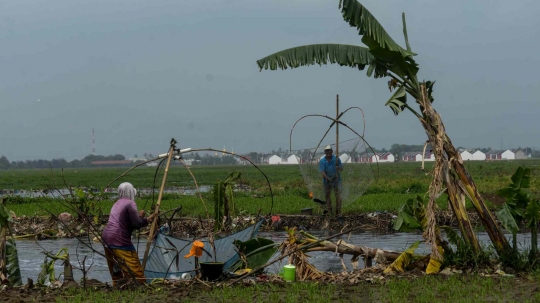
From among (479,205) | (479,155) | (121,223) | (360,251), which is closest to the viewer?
(121,223)

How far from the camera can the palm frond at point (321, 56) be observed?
30.7ft

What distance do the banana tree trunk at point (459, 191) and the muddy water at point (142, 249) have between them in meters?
1.03

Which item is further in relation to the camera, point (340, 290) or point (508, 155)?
point (508, 155)

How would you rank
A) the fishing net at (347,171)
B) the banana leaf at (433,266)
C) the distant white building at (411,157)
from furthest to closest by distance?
the distant white building at (411,157)
the fishing net at (347,171)
the banana leaf at (433,266)

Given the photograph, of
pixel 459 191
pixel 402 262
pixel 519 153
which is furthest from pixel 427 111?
pixel 519 153

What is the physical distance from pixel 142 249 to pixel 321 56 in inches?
194

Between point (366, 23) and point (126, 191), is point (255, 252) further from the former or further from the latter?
point (366, 23)

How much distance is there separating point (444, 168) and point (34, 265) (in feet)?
21.5

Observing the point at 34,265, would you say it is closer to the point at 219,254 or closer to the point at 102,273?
the point at 102,273

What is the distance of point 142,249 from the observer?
11656 millimetres

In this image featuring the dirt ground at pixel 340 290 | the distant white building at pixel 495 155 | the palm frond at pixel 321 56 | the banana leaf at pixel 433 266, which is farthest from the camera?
the distant white building at pixel 495 155

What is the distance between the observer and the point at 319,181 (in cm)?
1426

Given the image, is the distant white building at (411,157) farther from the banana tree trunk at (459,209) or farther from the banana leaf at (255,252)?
the banana leaf at (255,252)

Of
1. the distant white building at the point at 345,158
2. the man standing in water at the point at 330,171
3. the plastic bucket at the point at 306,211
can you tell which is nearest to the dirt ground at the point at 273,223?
the plastic bucket at the point at 306,211
